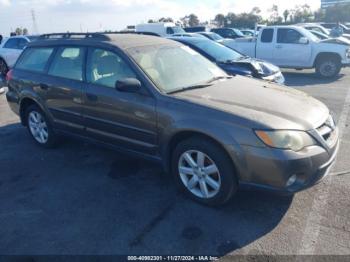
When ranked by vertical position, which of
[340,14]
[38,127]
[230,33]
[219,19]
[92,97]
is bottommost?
[219,19]

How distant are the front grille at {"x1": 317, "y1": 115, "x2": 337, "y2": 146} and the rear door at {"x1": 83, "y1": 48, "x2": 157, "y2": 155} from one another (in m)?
1.65

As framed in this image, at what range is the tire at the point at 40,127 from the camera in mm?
5120

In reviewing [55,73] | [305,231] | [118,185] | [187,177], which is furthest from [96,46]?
[305,231]

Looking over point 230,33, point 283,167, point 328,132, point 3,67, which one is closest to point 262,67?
point 328,132

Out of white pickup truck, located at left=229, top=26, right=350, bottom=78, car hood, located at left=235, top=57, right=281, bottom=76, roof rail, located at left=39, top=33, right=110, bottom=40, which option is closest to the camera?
roof rail, located at left=39, top=33, right=110, bottom=40

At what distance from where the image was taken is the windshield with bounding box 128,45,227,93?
374 cm

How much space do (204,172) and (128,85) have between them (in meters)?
1.20

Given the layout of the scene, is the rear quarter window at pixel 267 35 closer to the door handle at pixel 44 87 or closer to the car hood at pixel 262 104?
the car hood at pixel 262 104

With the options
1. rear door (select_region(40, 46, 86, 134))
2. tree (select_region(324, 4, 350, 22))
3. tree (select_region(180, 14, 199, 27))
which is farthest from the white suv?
tree (select_region(180, 14, 199, 27))

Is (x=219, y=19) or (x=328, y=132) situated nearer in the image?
(x=328, y=132)

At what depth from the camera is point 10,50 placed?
1291 centimetres

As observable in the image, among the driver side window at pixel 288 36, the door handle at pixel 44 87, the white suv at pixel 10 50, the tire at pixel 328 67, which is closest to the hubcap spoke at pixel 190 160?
the door handle at pixel 44 87

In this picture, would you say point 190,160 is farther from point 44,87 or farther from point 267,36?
point 267,36

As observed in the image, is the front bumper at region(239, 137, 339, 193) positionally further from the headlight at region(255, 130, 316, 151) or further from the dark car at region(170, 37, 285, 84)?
the dark car at region(170, 37, 285, 84)
